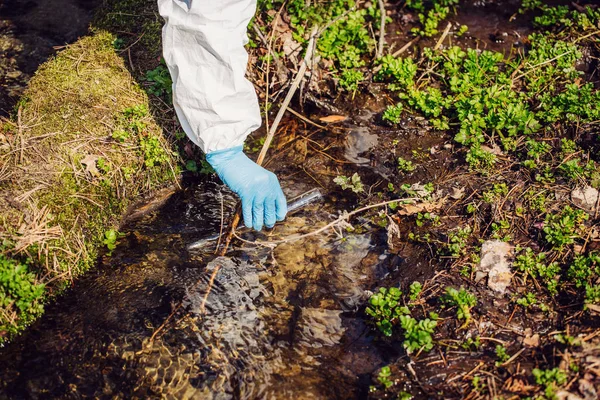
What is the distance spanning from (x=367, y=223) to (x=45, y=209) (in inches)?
99.2

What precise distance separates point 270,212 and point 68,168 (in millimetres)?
1621

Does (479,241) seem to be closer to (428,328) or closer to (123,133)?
(428,328)

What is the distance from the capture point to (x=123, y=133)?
4.18m

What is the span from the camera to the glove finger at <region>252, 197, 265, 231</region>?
3.85 meters

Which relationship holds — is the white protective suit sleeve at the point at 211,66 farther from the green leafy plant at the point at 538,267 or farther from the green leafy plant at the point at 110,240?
the green leafy plant at the point at 538,267

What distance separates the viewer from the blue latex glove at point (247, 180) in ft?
12.4

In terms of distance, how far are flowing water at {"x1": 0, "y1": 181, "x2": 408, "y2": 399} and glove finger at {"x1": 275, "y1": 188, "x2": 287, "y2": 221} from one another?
0.27 meters

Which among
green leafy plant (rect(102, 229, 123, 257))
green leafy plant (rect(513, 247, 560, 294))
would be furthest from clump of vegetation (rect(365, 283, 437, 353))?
green leafy plant (rect(102, 229, 123, 257))

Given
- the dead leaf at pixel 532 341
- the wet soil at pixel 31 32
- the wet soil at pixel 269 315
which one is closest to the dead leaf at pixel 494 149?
the wet soil at pixel 269 315

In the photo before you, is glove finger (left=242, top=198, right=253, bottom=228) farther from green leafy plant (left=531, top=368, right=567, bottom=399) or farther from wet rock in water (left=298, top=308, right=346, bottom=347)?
green leafy plant (left=531, top=368, right=567, bottom=399)

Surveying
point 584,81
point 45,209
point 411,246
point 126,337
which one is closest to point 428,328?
point 411,246

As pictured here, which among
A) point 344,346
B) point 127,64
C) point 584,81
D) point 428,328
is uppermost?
point 127,64

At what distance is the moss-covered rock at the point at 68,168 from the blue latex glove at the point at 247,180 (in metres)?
0.79

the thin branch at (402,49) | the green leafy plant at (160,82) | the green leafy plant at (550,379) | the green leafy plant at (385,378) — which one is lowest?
the green leafy plant at (385,378)
